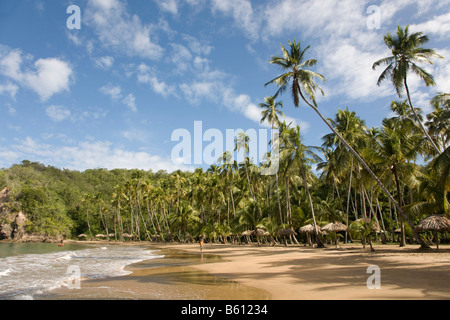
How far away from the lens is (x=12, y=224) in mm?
57469

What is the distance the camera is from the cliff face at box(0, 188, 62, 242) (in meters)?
56.3

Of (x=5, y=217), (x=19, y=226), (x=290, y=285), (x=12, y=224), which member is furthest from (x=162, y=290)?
(x=12, y=224)

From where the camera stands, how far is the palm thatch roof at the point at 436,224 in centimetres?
1512

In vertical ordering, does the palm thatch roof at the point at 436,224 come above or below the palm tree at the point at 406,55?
below

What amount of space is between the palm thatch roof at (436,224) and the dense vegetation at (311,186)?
961 mm

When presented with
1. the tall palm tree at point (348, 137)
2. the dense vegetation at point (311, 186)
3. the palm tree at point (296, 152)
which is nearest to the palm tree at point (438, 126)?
the dense vegetation at point (311, 186)

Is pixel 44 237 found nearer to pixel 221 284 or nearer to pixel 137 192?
pixel 137 192

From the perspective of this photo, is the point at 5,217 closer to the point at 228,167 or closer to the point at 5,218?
the point at 5,218

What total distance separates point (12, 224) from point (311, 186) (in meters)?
59.6

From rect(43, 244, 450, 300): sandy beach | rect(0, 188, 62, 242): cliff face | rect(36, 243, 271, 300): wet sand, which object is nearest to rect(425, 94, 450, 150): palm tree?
rect(43, 244, 450, 300): sandy beach

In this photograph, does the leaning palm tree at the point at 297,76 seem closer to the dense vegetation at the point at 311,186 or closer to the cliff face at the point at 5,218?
the dense vegetation at the point at 311,186
